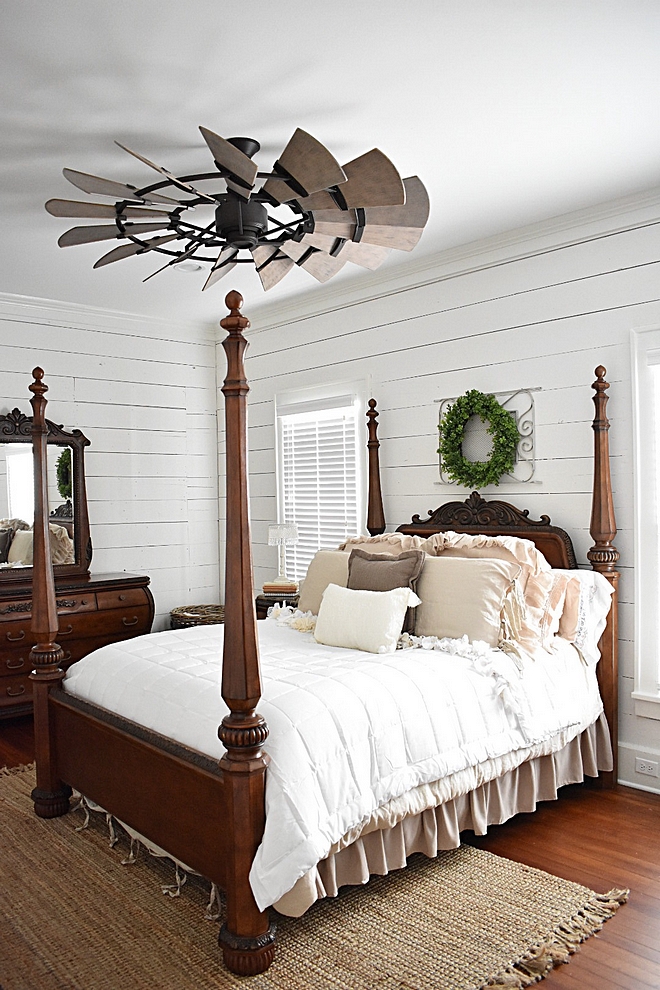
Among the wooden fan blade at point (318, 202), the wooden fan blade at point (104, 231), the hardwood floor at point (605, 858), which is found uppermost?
the wooden fan blade at point (104, 231)

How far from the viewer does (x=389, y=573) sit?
3713 millimetres

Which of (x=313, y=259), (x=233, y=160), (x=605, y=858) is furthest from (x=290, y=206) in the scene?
(x=605, y=858)

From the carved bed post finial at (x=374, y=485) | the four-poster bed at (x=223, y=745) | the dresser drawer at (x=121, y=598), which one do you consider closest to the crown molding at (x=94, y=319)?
the dresser drawer at (x=121, y=598)

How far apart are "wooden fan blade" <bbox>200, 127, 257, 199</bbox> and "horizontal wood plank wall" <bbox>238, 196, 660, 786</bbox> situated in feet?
6.47

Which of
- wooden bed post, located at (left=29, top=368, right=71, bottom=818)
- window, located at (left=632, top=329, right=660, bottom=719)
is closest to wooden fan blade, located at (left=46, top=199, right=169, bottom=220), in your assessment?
wooden bed post, located at (left=29, top=368, right=71, bottom=818)

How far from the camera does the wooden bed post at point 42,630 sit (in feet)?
11.4

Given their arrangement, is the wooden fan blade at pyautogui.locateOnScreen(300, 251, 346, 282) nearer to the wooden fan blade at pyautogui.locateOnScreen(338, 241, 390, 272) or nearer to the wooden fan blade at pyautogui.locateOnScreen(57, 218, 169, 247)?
the wooden fan blade at pyautogui.locateOnScreen(338, 241, 390, 272)

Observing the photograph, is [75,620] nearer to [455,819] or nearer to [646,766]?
[455,819]

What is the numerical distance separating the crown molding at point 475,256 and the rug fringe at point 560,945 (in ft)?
9.35

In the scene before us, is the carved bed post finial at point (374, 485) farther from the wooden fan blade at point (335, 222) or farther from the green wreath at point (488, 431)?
the wooden fan blade at point (335, 222)

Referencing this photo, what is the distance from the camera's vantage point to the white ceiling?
2.29 m

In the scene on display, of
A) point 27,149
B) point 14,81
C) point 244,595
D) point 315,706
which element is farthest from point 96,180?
point 315,706

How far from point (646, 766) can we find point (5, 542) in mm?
4011

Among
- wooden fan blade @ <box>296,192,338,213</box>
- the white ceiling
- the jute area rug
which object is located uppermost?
the white ceiling
